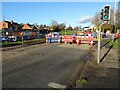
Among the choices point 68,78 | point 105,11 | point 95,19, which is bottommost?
point 68,78

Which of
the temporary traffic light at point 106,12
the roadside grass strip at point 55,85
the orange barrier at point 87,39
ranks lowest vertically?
the roadside grass strip at point 55,85


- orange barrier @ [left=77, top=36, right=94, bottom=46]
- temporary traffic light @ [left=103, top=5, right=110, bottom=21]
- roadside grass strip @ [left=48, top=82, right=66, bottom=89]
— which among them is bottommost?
roadside grass strip @ [left=48, top=82, right=66, bottom=89]

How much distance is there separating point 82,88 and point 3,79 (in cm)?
340

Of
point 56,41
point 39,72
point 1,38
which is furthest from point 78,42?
point 39,72

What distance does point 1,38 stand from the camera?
26.2 m

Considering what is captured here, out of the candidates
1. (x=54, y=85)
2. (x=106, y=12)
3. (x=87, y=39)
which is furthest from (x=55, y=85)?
(x=87, y=39)

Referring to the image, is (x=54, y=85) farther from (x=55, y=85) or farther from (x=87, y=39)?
(x=87, y=39)

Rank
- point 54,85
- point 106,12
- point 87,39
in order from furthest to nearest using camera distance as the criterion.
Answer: point 87,39 < point 106,12 < point 54,85

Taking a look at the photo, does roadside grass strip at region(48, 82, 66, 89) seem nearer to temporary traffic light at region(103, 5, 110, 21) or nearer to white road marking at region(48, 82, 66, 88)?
white road marking at region(48, 82, 66, 88)

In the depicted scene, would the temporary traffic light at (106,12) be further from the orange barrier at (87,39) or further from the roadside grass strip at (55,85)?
the orange barrier at (87,39)

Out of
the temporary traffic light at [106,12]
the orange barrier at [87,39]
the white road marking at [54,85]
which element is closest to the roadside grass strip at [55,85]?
the white road marking at [54,85]

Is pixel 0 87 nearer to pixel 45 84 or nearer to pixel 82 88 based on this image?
pixel 45 84

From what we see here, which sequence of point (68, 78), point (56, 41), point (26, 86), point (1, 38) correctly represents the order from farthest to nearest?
point (56, 41)
point (1, 38)
point (68, 78)
point (26, 86)

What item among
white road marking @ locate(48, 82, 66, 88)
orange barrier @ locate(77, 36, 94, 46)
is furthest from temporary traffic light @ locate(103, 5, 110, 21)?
orange barrier @ locate(77, 36, 94, 46)
